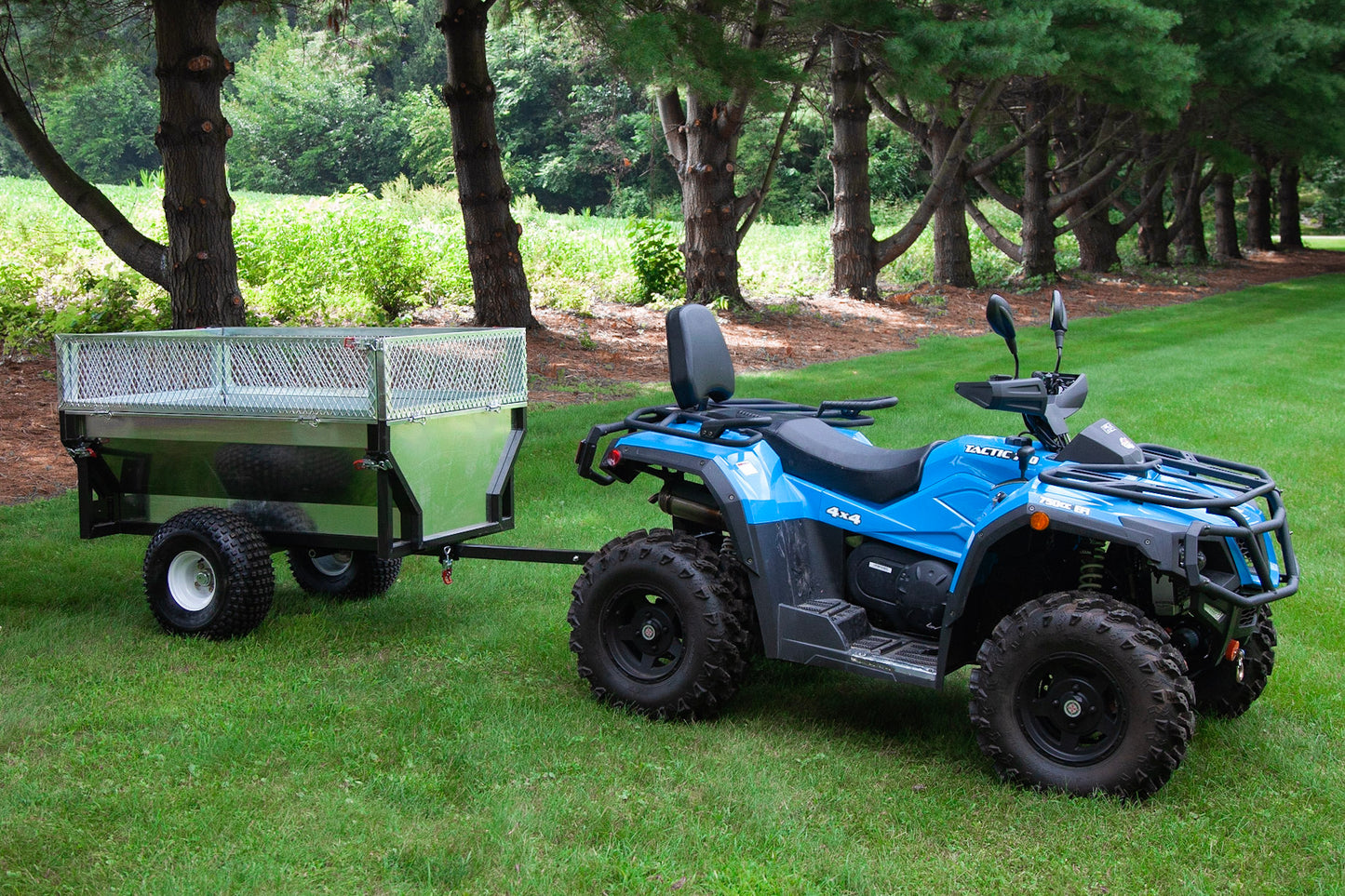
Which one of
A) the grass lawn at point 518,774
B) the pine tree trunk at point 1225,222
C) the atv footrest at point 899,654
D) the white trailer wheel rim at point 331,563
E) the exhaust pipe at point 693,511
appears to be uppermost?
the pine tree trunk at point 1225,222

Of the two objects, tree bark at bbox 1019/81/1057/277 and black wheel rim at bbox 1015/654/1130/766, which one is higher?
tree bark at bbox 1019/81/1057/277

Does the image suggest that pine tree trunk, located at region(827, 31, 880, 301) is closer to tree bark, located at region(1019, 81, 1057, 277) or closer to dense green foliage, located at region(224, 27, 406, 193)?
tree bark, located at region(1019, 81, 1057, 277)

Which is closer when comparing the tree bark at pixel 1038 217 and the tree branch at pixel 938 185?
the tree branch at pixel 938 185

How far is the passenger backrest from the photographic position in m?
4.93

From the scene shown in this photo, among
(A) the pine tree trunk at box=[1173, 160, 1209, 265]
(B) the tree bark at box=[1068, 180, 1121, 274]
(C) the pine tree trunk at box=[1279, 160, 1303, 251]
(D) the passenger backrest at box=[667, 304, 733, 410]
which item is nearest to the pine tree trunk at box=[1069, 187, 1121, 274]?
(B) the tree bark at box=[1068, 180, 1121, 274]

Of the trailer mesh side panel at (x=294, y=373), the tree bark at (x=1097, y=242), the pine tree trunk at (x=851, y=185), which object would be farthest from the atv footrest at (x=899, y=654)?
the tree bark at (x=1097, y=242)

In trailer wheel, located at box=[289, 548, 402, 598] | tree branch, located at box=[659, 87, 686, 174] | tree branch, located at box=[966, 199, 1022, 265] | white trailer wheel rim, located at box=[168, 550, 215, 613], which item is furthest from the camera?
tree branch, located at box=[966, 199, 1022, 265]

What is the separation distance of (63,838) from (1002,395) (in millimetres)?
3102

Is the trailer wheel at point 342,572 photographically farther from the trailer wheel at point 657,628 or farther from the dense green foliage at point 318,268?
the dense green foliage at point 318,268

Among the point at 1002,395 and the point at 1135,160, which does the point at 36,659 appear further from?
the point at 1135,160

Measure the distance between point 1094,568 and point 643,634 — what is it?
5.35 feet

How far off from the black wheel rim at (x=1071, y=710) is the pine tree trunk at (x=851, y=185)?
684 inches

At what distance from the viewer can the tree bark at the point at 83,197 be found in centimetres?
1052

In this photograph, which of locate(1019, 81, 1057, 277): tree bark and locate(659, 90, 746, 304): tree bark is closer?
locate(659, 90, 746, 304): tree bark
